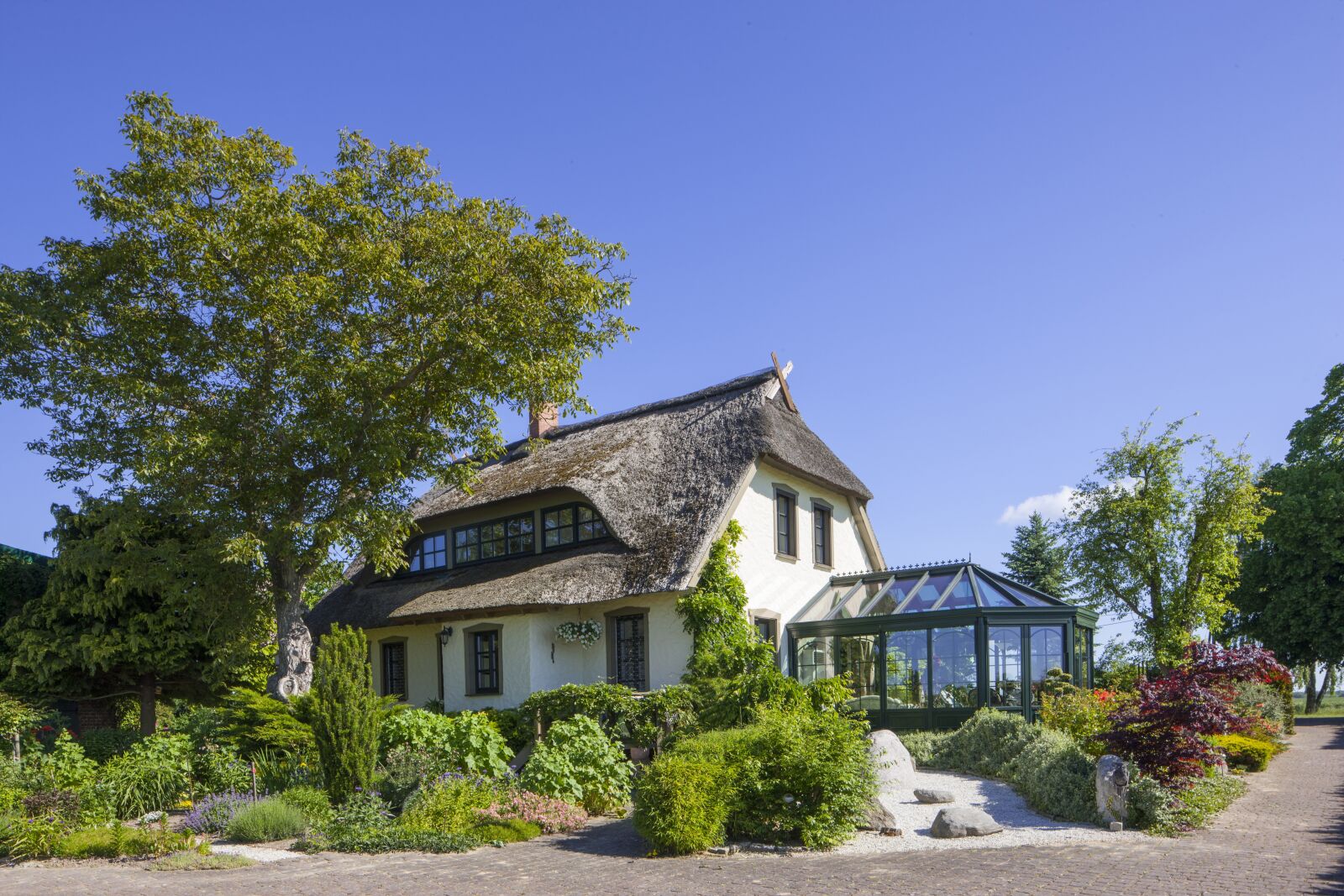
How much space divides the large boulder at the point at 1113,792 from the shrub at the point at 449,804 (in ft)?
23.1

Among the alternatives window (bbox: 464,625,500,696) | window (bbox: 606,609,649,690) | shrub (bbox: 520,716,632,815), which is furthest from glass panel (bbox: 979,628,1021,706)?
window (bbox: 464,625,500,696)

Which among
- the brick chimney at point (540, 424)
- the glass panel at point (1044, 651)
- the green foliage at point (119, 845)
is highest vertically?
the brick chimney at point (540, 424)

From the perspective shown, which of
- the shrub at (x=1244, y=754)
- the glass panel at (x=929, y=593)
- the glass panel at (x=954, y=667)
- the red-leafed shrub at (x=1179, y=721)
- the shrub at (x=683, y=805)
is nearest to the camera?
the shrub at (x=683, y=805)

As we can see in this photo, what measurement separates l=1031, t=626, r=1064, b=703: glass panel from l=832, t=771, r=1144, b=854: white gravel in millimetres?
4397

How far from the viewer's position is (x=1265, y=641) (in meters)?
33.2

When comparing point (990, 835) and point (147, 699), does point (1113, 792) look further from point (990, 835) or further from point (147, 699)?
point (147, 699)

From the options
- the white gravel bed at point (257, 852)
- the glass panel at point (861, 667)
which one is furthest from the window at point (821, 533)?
the white gravel bed at point (257, 852)

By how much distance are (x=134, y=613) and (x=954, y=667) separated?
16311 mm

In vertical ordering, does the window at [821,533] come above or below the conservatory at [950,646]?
above

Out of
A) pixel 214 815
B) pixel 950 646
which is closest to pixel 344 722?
pixel 214 815

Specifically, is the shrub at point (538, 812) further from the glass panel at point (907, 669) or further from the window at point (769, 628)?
the glass panel at point (907, 669)

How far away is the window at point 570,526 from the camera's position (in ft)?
69.1

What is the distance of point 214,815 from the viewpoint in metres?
12.5

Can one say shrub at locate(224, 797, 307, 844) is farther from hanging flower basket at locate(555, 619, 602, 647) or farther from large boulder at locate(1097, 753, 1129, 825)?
large boulder at locate(1097, 753, 1129, 825)
